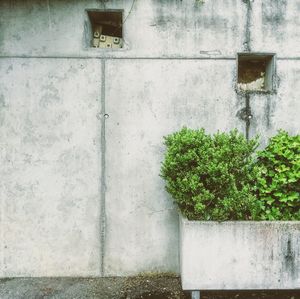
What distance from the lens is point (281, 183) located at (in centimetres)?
416

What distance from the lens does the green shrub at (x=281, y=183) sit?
4.13 m

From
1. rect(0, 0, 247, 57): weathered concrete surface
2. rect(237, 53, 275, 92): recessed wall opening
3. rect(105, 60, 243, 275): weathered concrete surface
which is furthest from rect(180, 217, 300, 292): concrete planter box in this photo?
rect(0, 0, 247, 57): weathered concrete surface

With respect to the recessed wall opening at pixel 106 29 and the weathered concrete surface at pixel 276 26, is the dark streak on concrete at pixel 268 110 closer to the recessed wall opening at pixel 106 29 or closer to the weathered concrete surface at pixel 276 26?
the weathered concrete surface at pixel 276 26

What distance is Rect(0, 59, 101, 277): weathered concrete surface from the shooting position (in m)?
4.72

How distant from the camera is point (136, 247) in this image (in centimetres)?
479

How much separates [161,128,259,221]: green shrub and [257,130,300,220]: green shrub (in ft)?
0.50

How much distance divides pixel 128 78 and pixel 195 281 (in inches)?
102

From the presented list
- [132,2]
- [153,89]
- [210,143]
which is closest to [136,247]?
[210,143]

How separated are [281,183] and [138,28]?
2611mm

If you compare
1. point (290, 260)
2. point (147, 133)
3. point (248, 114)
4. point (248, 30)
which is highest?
point (248, 30)

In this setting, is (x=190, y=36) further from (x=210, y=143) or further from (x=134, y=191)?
(x=134, y=191)

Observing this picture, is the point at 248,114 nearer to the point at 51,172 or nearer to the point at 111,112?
the point at 111,112

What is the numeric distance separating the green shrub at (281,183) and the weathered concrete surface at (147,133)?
0.76m

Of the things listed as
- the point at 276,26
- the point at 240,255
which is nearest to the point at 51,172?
the point at 240,255
